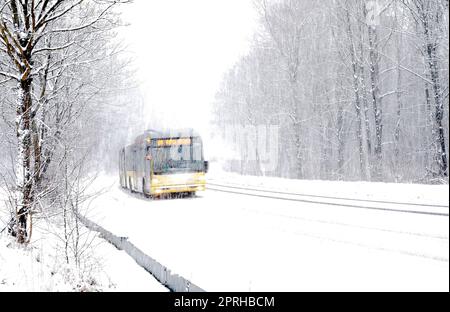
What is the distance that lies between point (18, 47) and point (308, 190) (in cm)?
1426

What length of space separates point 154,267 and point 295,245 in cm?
265

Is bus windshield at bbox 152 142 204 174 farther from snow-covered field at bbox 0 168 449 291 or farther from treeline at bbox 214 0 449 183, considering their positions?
treeline at bbox 214 0 449 183

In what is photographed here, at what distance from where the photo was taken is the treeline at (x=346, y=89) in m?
15.5

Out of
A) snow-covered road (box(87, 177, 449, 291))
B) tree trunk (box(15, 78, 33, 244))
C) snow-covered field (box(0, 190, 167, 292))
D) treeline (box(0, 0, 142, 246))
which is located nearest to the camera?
snow-covered road (box(87, 177, 449, 291))

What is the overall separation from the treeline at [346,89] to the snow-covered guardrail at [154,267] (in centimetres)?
971

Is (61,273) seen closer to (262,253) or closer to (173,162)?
(262,253)

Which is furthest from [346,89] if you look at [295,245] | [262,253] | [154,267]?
[154,267]

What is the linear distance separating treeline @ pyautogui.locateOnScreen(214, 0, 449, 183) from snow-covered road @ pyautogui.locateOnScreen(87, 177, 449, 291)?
15.7ft

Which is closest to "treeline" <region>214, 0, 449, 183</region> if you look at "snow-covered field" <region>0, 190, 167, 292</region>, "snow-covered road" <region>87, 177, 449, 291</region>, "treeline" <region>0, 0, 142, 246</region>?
"snow-covered road" <region>87, 177, 449, 291</region>

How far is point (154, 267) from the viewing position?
6.97 metres

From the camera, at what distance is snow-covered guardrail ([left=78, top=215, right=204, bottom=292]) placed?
5.70m

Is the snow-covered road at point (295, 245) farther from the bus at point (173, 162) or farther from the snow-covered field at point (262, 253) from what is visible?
the bus at point (173, 162)

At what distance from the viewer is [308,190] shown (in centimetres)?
1891
